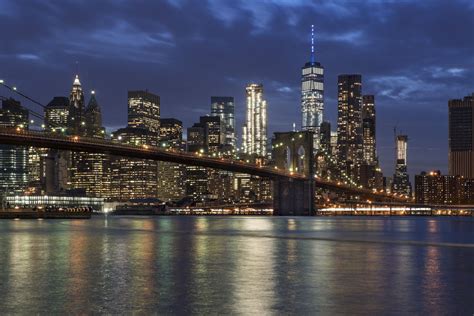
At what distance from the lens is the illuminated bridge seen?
72188 millimetres

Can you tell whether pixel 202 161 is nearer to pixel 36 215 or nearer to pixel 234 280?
pixel 36 215

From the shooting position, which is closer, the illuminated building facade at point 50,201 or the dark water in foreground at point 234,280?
the dark water in foreground at point 234,280

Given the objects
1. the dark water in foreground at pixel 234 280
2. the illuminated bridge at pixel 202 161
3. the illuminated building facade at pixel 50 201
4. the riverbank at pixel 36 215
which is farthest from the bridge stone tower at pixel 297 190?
the dark water in foreground at pixel 234 280

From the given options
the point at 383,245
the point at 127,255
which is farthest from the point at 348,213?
the point at 127,255

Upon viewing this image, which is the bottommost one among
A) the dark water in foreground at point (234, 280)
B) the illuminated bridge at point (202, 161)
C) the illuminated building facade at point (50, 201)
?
the dark water in foreground at point (234, 280)

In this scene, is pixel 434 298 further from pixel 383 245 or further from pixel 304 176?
pixel 304 176

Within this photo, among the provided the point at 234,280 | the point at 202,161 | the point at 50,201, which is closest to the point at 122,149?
A: the point at 202,161

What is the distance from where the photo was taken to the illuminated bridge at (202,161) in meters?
72.2

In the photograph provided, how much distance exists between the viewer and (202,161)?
306 ft

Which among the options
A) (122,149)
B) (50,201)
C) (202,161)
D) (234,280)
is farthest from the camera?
(50,201)

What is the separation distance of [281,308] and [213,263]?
10.9 meters

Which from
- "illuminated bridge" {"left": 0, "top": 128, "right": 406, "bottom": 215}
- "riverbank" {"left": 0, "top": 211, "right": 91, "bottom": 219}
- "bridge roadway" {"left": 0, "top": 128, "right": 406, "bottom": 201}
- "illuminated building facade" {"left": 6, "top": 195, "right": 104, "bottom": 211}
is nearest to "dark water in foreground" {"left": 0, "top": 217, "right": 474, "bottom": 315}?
"bridge roadway" {"left": 0, "top": 128, "right": 406, "bottom": 201}

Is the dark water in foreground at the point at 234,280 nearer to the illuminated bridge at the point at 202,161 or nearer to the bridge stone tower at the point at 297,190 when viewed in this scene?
the illuminated bridge at the point at 202,161

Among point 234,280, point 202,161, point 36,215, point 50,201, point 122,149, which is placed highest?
point 122,149
